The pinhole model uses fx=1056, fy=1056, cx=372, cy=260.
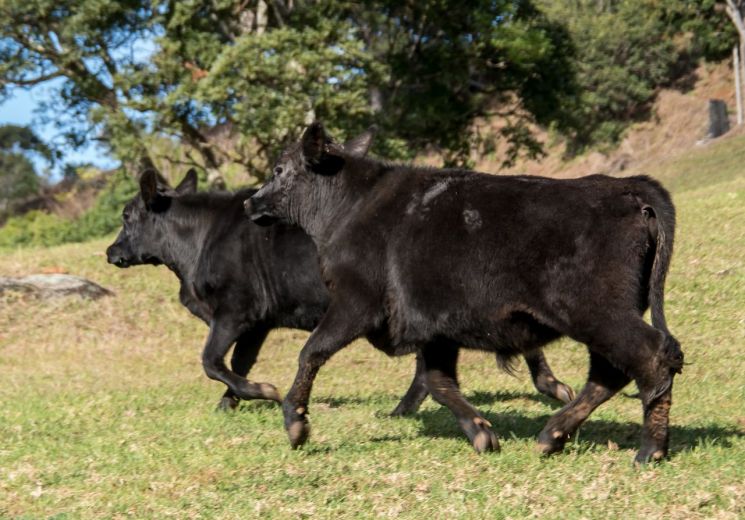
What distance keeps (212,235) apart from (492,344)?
3.97 m

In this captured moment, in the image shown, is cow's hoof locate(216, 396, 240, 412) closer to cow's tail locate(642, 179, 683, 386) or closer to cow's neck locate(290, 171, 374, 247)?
cow's neck locate(290, 171, 374, 247)

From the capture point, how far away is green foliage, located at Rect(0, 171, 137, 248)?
1200 inches

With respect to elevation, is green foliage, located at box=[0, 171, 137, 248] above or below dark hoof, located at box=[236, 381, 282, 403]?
below

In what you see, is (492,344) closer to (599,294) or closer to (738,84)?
(599,294)

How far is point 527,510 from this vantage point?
532cm

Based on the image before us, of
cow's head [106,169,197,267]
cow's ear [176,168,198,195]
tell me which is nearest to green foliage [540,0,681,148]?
cow's ear [176,168,198,195]

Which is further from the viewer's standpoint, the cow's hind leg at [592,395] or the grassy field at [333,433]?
the cow's hind leg at [592,395]

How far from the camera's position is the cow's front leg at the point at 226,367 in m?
8.77

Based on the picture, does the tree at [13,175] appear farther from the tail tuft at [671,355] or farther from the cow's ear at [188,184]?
the tail tuft at [671,355]

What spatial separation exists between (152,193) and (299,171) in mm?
2856

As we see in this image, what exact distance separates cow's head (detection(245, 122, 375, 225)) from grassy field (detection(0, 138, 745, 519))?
5.44 ft

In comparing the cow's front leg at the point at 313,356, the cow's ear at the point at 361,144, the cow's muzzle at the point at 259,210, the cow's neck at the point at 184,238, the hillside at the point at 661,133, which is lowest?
the hillside at the point at 661,133

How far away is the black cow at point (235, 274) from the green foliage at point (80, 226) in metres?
18.7

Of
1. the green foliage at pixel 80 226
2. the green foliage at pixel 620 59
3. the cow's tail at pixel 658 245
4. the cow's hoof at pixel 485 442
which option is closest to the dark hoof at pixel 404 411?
the cow's hoof at pixel 485 442
